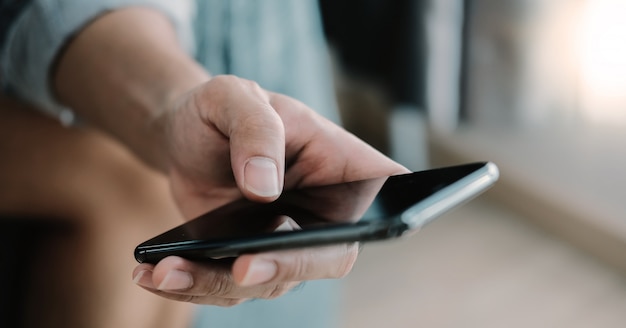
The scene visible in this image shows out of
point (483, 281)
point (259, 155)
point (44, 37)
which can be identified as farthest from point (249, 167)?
point (483, 281)

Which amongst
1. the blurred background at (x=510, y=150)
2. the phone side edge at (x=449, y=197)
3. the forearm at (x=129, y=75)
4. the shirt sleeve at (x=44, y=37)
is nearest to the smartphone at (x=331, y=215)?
the phone side edge at (x=449, y=197)

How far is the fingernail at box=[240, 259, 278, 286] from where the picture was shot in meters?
0.41

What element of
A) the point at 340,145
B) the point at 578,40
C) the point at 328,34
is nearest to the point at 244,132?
the point at 340,145

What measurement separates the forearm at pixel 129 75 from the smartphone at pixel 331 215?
195mm

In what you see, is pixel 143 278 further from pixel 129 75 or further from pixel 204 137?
pixel 129 75

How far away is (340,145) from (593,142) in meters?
0.75

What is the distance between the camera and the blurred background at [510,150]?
1111 millimetres

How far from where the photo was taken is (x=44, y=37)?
791 mm

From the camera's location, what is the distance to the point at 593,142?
1141 millimetres

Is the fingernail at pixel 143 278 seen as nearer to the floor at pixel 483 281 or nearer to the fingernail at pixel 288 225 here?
the fingernail at pixel 288 225

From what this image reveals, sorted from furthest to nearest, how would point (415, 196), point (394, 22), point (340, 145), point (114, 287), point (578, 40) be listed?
point (394, 22), point (578, 40), point (114, 287), point (340, 145), point (415, 196)

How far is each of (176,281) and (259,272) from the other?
61 millimetres

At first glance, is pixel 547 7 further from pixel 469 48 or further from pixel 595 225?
pixel 595 225

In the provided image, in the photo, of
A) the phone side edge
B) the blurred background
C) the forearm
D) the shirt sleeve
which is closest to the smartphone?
the phone side edge
